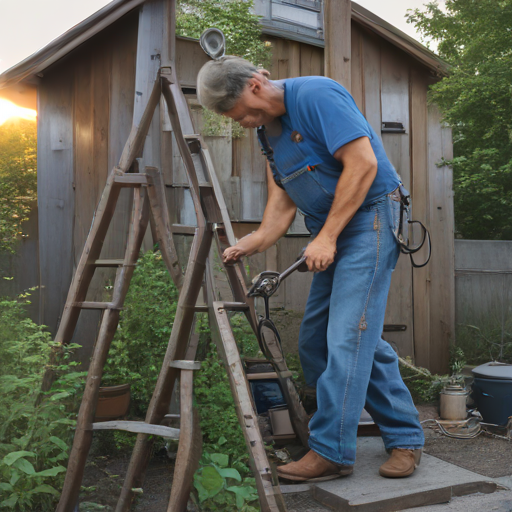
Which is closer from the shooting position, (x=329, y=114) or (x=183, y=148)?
(x=329, y=114)

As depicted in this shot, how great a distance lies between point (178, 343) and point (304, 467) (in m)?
0.87

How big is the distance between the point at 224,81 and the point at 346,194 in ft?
2.50

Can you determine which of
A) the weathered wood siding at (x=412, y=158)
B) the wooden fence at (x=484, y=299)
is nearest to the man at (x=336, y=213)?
the weathered wood siding at (x=412, y=158)

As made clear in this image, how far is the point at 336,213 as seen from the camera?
8.54 feet

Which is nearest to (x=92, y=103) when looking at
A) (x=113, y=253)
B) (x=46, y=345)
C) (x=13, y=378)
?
(x=113, y=253)

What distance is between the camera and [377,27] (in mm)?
5613

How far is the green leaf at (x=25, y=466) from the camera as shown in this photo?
91.9 inches

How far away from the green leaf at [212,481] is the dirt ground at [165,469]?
382 millimetres

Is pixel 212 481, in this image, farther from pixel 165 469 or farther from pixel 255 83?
pixel 255 83

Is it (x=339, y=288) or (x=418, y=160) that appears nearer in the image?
(x=339, y=288)

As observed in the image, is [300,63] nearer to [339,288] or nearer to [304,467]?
[339,288]

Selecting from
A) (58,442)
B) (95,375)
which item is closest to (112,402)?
(95,375)

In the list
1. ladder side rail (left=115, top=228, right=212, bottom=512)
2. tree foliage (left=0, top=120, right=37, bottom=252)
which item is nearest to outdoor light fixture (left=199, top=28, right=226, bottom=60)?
ladder side rail (left=115, top=228, right=212, bottom=512)

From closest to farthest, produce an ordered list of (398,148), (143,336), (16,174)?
1. (143,336)
2. (398,148)
3. (16,174)
